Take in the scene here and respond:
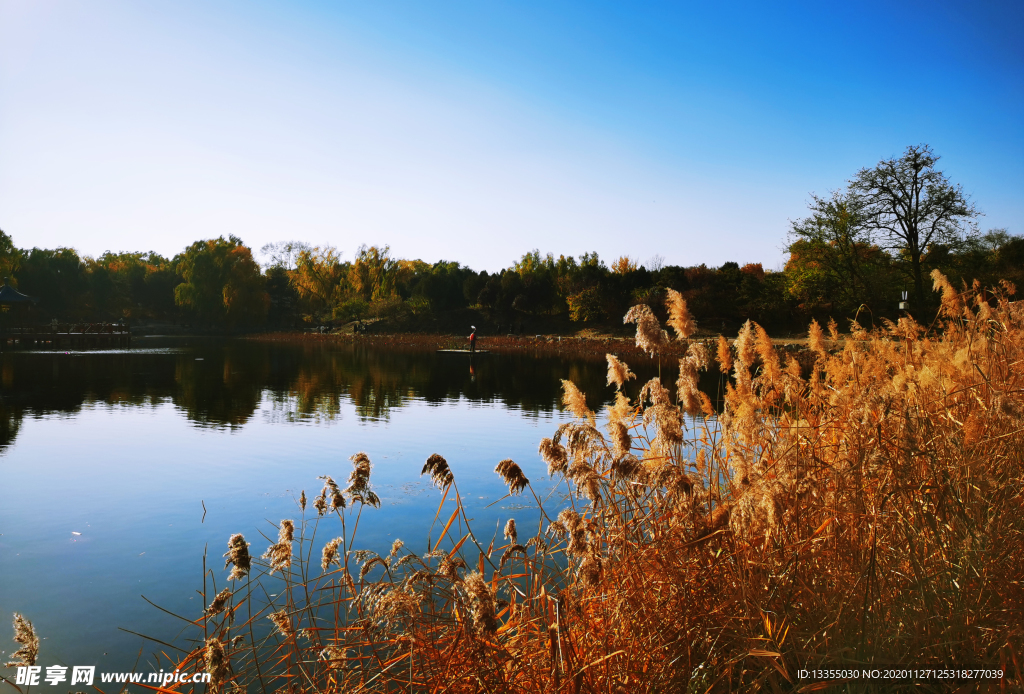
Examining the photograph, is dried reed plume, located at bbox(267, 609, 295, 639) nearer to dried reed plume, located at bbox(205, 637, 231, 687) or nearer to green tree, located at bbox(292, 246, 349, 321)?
dried reed plume, located at bbox(205, 637, 231, 687)

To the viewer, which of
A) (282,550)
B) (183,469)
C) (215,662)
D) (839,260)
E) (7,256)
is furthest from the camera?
(7,256)

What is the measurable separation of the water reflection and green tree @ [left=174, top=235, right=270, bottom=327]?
24940 millimetres

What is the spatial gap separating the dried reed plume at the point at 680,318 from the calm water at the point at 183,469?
3.30 metres

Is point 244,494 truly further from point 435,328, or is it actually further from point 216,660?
point 435,328

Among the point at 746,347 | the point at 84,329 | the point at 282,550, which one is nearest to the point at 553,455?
the point at 282,550

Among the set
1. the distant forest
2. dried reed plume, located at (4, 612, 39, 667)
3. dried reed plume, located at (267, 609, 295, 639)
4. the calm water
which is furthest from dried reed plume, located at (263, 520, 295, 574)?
the distant forest

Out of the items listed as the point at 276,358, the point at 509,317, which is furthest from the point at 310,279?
the point at 276,358

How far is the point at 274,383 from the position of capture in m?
18.9

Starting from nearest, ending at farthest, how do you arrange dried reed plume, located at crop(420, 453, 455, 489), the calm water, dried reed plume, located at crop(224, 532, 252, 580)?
1. dried reed plume, located at crop(224, 532, 252, 580)
2. dried reed plume, located at crop(420, 453, 455, 489)
3. the calm water

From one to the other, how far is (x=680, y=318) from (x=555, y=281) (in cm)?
4724

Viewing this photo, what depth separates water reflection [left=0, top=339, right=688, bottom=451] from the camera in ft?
45.9

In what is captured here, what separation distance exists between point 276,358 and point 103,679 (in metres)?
26.8

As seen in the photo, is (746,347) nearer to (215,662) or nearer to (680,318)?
(680,318)

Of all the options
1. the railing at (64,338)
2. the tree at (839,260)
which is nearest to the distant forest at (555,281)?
the tree at (839,260)
